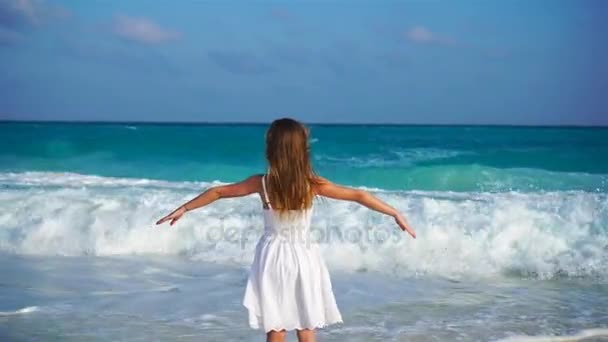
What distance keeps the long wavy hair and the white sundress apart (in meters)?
0.05

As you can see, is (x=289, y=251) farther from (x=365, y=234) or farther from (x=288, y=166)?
(x=365, y=234)

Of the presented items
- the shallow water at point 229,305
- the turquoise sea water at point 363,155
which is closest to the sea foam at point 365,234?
the shallow water at point 229,305

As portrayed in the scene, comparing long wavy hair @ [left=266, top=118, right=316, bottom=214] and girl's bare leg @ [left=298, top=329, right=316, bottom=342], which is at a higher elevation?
long wavy hair @ [left=266, top=118, right=316, bottom=214]

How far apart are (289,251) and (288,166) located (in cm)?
41

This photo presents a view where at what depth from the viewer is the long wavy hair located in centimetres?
343

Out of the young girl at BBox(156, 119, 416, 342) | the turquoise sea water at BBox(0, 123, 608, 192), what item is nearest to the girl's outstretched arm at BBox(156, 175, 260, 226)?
the young girl at BBox(156, 119, 416, 342)

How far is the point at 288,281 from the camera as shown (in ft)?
11.6

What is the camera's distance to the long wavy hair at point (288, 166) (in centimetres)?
343

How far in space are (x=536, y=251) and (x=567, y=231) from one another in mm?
962

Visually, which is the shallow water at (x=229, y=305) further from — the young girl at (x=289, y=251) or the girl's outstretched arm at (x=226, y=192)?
the girl's outstretched arm at (x=226, y=192)

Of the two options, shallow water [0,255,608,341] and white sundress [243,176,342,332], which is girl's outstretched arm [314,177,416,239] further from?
shallow water [0,255,608,341]

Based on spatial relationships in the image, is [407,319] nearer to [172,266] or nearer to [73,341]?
[73,341]

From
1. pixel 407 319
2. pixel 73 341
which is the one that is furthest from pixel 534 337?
pixel 73 341

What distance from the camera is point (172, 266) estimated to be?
7.32 meters
